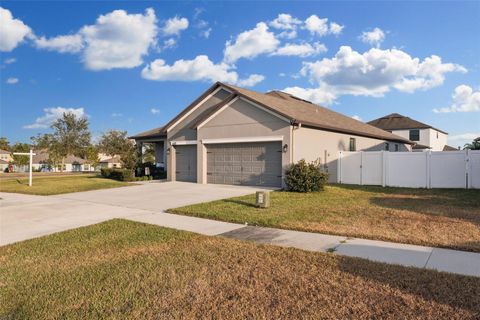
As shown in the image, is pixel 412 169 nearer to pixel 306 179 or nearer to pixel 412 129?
pixel 306 179

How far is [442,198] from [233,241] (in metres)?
9.59

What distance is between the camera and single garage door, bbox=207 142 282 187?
16547mm

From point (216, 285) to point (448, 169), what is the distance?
15351 millimetres

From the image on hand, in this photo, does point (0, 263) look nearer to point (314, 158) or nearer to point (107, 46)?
point (314, 158)

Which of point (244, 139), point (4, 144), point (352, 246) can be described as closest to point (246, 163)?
point (244, 139)

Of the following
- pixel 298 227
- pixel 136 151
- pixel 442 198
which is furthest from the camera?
pixel 136 151

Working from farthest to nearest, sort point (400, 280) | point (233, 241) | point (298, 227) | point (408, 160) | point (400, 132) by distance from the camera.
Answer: point (400, 132), point (408, 160), point (298, 227), point (233, 241), point (400, 280)

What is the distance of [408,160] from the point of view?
16.4 metres

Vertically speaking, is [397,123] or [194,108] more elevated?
[397,123]

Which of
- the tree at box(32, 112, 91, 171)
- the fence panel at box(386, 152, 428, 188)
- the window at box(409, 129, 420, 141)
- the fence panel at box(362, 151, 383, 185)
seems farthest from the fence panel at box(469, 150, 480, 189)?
the tree at box(32, 112, 91, 171)

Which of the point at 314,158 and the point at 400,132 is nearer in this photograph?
the point at 314,158

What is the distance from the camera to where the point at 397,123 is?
48.2 meters

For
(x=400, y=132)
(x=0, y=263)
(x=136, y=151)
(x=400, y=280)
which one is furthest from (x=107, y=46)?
(x=400, y=132)

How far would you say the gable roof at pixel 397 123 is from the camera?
46.7 m
